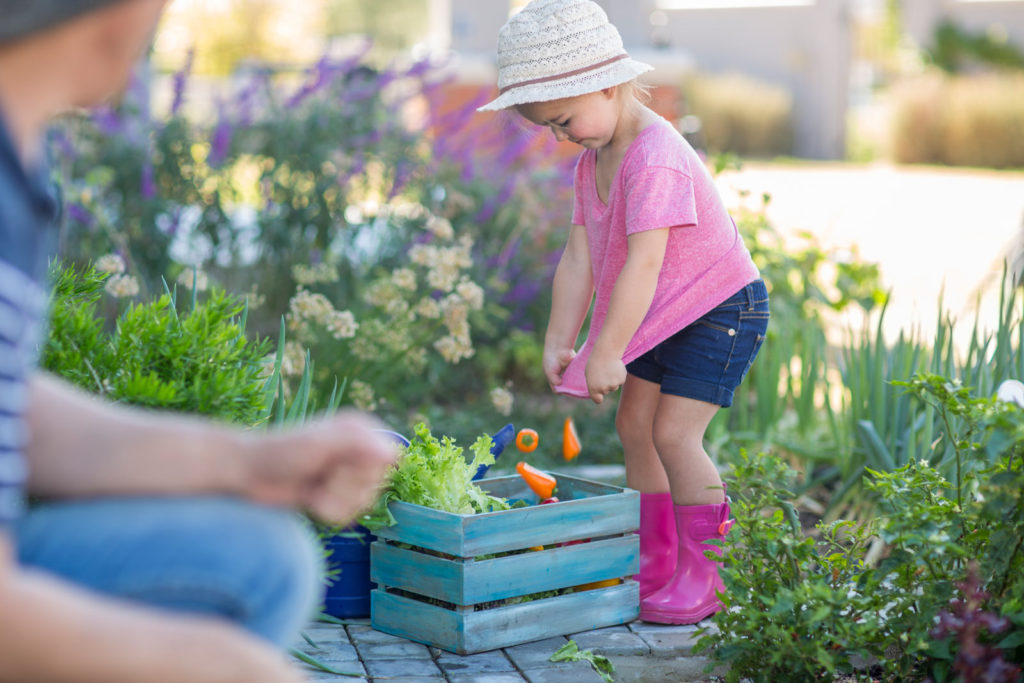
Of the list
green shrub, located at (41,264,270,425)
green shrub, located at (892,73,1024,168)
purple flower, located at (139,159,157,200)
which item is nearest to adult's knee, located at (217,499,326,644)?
green shrub, located at (41,264,270,425)

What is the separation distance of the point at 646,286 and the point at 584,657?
833mm

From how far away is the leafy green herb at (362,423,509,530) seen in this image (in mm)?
2477

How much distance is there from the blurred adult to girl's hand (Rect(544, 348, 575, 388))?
5.77 ft

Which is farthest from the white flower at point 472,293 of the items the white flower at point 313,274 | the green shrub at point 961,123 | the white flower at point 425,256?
the green shrub at point 961,123

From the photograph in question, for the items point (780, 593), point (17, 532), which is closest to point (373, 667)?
point (780, 593)

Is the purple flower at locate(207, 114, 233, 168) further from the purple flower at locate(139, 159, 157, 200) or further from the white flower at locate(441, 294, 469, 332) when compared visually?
the white flower at locate(441, 294, 469, 332)

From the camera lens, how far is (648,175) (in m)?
2.62

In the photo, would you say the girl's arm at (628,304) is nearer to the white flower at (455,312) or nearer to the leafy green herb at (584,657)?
the leafy green herb at (584,657)

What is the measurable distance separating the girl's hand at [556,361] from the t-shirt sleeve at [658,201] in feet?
1.25

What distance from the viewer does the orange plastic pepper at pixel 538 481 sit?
264cm

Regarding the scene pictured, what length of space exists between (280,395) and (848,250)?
3147mm

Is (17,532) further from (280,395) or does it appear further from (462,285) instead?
(462,285)

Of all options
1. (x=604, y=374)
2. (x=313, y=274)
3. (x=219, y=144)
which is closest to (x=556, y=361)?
(x=604, y=374)

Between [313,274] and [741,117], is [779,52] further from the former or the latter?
Result: [313,274]
